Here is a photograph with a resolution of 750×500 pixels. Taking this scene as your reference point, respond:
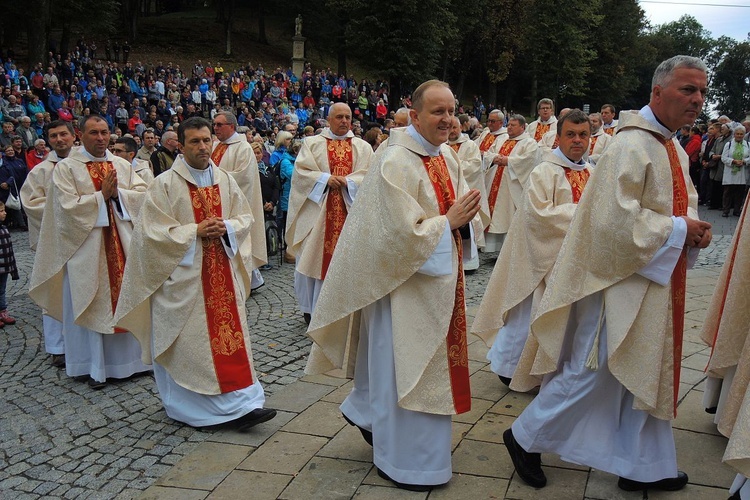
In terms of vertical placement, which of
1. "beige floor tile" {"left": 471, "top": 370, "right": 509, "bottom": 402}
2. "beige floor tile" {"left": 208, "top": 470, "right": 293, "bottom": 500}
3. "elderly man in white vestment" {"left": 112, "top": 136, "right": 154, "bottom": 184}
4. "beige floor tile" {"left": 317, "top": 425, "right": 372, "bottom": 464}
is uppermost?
"elderly man in white vestment" {"left": 112, "top": 136, "right": 154, "bottom": 184}

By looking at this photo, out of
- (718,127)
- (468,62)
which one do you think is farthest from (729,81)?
(718,127)

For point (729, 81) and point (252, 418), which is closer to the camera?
point (252, 418)

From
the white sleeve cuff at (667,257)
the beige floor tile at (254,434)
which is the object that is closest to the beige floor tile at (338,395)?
the beige floor tile at (254,434)

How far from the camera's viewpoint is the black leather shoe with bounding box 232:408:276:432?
14.8ft

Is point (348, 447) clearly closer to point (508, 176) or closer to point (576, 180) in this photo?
point (576, 180)

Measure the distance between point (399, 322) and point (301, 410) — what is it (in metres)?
1.60

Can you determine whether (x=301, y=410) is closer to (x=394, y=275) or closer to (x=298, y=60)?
(x=394, y=275)

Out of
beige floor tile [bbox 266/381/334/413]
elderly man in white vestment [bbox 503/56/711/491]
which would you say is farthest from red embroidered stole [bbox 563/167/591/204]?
beige floor tile [bbox 266/381/334/413]

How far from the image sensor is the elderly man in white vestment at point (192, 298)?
4598mm

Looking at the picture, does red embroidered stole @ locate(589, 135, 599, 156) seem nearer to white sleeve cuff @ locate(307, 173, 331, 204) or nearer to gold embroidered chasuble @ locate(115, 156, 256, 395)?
white sleeve cuff @ locate(307, 173, 331, 204)

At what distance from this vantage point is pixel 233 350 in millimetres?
4656

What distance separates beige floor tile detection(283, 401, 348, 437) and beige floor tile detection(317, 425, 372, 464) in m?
0.09

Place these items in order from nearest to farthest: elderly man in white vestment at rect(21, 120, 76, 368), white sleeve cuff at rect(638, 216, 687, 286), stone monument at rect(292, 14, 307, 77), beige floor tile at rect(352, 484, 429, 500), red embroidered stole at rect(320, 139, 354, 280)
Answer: white sleeve cuff at rect(638, 216, 687, 286) < beige floor tile at rect(352, 484, 429, 500) < elderly man in white vestment at rect(21, 120, 76, 368) < red embroidered stole at rect(320, 139, 354, 280) < stone monument at rect(292, 14, 307, 77)

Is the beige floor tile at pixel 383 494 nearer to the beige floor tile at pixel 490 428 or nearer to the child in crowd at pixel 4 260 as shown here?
the beige floor tile at pixel 490 428
